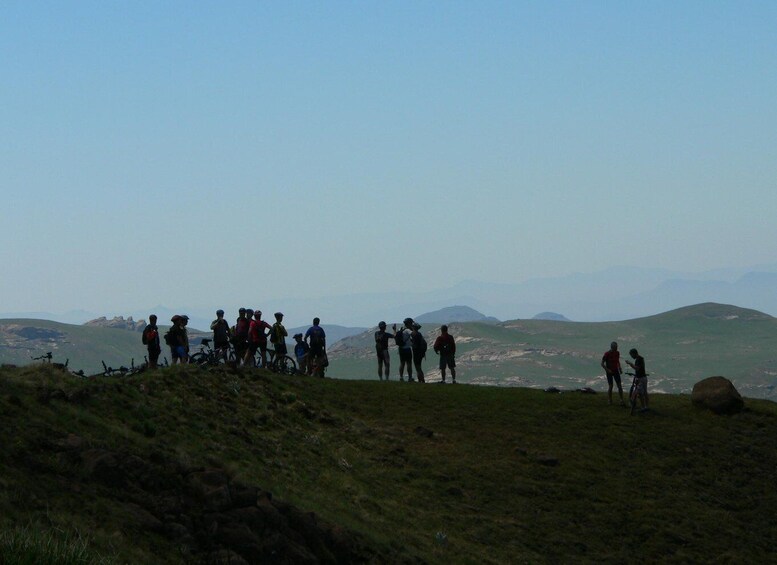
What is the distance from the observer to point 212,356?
39.2 m

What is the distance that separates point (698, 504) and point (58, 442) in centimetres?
2346

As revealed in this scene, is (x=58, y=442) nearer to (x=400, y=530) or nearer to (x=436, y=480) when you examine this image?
(x=400, y=530)

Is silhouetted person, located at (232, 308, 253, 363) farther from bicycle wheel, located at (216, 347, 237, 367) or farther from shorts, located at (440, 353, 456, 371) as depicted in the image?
shorts, located at (440, 353, 456, 371)

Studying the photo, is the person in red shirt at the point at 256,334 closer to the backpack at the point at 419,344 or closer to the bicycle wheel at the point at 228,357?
the bicycle wheel at the point at 228,357

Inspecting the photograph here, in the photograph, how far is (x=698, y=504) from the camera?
116ft

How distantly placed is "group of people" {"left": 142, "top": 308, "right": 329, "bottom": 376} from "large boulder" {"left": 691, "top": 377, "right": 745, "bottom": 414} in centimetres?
1702

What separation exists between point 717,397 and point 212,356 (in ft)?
73.0

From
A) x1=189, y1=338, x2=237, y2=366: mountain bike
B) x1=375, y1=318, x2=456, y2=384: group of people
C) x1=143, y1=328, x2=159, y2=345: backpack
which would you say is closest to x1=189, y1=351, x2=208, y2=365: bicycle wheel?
x1=189, y1=338, x2=237, y2=366: mountain bike

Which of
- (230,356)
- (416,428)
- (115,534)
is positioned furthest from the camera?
(230,356)

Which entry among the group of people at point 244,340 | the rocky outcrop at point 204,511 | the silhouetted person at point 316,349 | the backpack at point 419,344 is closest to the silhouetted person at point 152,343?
the group of people at point 244,340

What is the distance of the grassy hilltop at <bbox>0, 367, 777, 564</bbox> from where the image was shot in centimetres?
2045

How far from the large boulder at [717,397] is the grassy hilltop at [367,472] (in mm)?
606

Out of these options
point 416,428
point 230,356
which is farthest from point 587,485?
point 230,356

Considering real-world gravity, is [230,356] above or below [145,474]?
above
